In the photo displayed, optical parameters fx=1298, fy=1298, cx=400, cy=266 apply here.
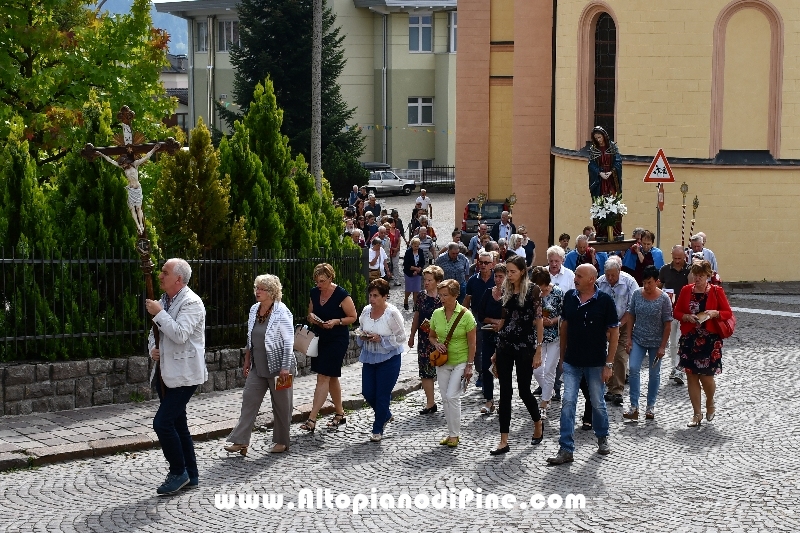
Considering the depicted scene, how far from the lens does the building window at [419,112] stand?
61625 mm

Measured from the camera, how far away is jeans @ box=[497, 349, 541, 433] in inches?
447

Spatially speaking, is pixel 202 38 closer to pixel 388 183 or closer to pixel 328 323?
pixel 388 183

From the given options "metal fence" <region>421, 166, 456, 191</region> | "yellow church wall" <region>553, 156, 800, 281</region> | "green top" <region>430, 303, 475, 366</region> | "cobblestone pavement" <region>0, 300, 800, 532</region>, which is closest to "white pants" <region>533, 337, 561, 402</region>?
"cobblestone pavement" <region>0, 300, 800, 532</region>

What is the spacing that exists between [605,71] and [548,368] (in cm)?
1582

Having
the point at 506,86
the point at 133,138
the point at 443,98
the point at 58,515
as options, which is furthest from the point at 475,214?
the point at 443,98

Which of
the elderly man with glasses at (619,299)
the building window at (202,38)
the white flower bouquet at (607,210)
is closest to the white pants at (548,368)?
the elderly man with glasses at (619,299)

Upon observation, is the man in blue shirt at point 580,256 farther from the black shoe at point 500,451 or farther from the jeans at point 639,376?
the black shoe at point 500,451

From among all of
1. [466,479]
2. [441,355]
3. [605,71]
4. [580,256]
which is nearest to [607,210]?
[605,71]

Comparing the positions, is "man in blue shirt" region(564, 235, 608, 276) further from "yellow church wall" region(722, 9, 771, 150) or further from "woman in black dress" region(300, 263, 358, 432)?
"yellow church wall" region(722, 9, 771, 150)

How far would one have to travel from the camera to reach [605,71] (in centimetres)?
2753

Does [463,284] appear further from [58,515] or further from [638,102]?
[638,102]

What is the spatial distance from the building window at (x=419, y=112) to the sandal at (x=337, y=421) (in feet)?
163

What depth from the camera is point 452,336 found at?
38.7 feet

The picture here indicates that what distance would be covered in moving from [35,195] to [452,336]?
4.44 m
